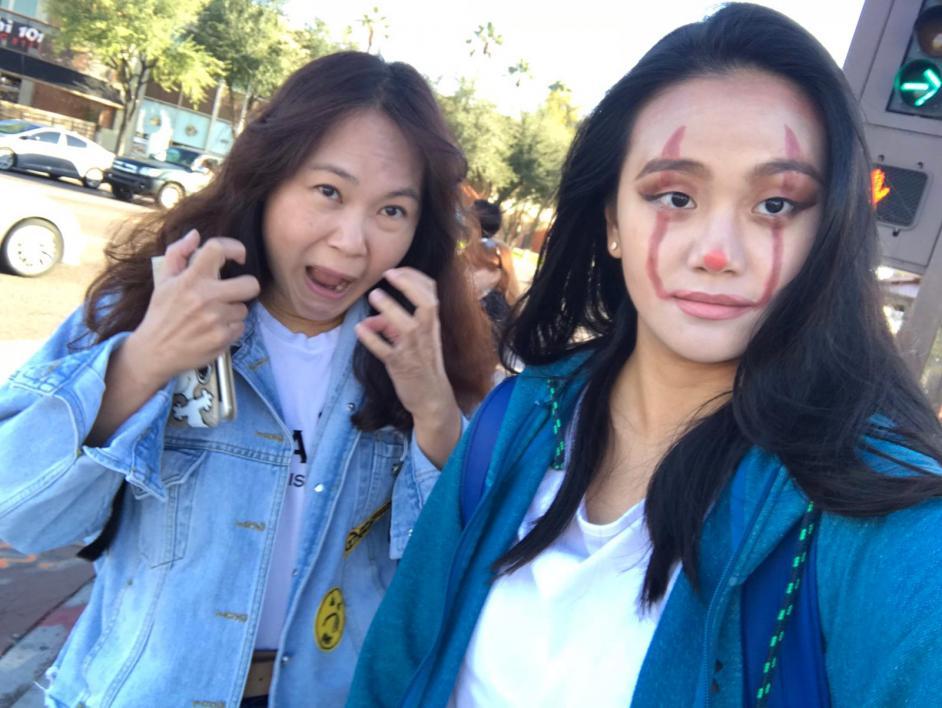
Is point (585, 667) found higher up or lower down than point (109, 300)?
lower down

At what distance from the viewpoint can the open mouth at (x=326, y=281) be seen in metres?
1.83

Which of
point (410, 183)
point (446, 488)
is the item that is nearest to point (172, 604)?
point (446, 488)

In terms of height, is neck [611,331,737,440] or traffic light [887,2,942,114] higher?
traffic light [887,2,942,114]

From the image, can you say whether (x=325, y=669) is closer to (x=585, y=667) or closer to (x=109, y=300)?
(x=585, y=667)

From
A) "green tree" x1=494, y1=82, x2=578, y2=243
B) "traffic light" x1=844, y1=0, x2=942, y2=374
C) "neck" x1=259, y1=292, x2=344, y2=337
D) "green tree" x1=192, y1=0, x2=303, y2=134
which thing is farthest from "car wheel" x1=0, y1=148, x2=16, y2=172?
"neck" x1=259, y1=292, x2=344, y2=337

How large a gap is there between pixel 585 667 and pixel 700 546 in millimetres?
Result: 275

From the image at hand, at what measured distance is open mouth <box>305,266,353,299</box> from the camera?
72.0 inches

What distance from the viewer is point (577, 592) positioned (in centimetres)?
131

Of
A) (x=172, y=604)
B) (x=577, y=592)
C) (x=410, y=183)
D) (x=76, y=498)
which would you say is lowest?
(x=172, y=604)

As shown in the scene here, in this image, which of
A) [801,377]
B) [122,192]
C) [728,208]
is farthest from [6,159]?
[801,377]

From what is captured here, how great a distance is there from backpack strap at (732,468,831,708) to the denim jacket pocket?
114 cm

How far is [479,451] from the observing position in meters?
1.55

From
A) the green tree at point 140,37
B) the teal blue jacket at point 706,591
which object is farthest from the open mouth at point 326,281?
the green tree at point 140,37

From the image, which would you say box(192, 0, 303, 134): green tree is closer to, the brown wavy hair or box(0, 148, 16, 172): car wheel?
box(0, 148, 16, 172): car wheel
